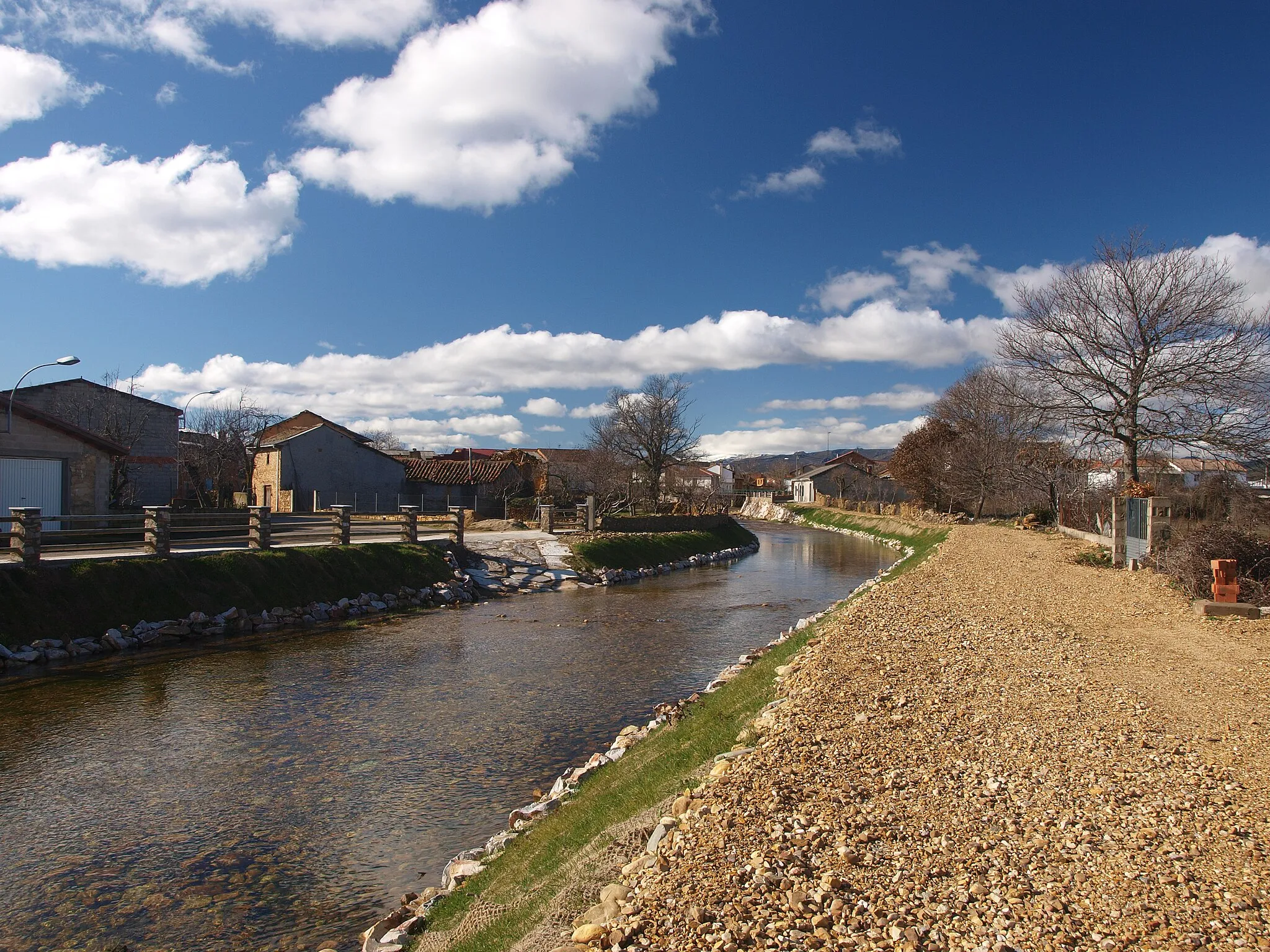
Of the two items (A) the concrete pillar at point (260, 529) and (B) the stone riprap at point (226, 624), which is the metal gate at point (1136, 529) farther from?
(A) the concrete pillar at point (260, 529)

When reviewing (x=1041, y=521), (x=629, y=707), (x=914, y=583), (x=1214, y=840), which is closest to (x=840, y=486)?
(x=1041, y=521)

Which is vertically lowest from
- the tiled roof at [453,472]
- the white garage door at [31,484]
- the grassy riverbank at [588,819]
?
the grassy riverbank at [588,819]

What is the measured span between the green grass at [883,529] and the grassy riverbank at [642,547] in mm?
9146

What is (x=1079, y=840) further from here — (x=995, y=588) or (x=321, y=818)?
(x=995, y=588)

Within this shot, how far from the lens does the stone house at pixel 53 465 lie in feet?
69.7

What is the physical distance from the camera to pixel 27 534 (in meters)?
15.0

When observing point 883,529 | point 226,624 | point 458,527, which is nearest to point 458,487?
point 458,527

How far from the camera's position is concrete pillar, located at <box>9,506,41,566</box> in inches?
589

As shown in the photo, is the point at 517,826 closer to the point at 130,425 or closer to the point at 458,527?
the point at 458,527

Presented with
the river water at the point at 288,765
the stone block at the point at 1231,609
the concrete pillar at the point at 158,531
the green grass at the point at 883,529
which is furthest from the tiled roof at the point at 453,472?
the stone block at the point at 1231,609

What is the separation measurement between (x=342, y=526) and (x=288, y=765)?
46.8 feet

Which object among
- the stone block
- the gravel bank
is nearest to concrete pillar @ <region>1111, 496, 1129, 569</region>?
the stone block

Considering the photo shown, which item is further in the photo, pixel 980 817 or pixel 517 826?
pixel 517 826

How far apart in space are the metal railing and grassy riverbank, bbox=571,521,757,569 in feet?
16.2
